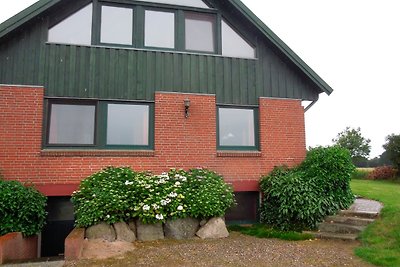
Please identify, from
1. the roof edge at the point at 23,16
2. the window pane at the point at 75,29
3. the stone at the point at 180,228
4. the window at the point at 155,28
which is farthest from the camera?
the window at the point at 155,28

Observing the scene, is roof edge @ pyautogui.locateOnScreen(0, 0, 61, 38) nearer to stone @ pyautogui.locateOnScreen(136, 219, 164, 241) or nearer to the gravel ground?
stone @ pyautogui.locateOnScreen(136, 219, 164, 241)

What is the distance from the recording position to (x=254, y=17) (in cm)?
1131

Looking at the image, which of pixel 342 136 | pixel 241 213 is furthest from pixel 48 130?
pixel 342 136

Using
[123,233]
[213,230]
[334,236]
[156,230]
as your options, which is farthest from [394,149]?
[123,233]

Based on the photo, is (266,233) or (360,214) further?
(360,214)

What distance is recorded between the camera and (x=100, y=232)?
334 inches

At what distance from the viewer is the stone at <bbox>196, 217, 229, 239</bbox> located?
9094mm

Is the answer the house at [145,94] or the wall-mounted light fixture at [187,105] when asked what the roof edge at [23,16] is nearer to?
the house at [145,94]

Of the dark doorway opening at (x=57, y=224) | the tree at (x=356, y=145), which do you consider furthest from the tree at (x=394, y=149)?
the dark doorway opening at (x=57, y=224)

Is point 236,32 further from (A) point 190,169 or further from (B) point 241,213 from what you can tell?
(B) point 241,213

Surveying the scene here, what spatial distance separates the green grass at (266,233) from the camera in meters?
9.11

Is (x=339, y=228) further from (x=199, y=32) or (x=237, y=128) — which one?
(x=199, y=32)

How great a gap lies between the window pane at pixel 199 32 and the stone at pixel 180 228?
217 inches

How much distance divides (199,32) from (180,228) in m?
6.37
